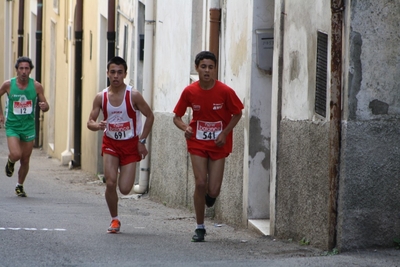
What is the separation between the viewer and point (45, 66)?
89.4ft

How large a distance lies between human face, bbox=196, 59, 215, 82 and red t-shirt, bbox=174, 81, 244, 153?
0.13 meters

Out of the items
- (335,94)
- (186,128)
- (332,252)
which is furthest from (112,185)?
(335,94)

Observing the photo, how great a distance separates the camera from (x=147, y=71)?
15531 mm

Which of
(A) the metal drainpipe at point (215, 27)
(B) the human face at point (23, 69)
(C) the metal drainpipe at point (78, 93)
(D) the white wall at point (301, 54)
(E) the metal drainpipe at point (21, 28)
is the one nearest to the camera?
(D) the white wall at point (301, 54)

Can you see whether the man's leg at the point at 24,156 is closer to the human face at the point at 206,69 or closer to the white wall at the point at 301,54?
the human face at the point at 206,69

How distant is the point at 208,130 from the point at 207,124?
2.2 inches

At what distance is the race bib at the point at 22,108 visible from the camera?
1430 centimetres

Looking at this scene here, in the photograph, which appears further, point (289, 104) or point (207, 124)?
point (207, 124)

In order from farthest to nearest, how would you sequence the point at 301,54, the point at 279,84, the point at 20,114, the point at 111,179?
the point at 20,114 < the point at 111,179 < the point at 279,84 < the point at 301,54

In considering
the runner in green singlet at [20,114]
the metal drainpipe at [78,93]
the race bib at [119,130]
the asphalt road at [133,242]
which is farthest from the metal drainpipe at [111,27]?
the race bib at [119,130]

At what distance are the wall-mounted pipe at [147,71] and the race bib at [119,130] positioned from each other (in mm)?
5438

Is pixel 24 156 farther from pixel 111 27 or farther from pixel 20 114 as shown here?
pixel 111 27

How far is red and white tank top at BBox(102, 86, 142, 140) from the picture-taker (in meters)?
10.0

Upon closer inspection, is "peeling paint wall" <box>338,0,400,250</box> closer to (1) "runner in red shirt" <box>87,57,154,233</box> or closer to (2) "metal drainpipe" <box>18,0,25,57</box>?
(1) "runner in red shirt" <box>87,57,154,233</box>
